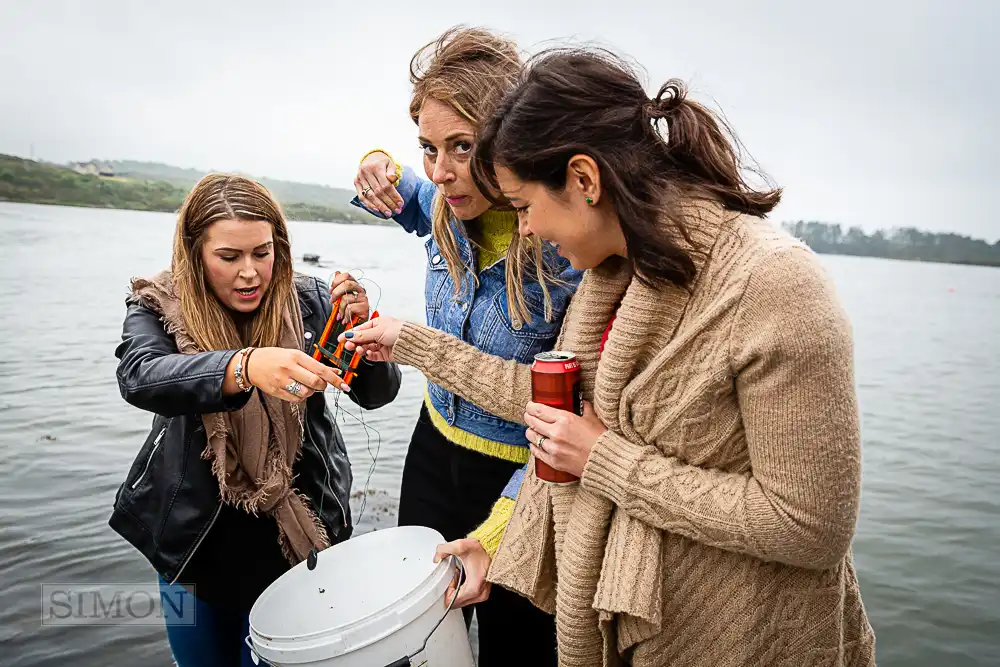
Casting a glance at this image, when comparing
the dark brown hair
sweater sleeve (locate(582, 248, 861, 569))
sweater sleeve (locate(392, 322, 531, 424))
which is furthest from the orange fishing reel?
sweater sleeve (locate(582, 248, 861, 569))

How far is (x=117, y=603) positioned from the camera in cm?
462

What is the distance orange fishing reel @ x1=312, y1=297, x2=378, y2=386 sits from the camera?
233cm

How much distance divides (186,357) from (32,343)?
1045cm

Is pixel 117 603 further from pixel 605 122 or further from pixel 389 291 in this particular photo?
pixel 389 291

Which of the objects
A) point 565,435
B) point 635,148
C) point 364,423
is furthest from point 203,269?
point 635,148

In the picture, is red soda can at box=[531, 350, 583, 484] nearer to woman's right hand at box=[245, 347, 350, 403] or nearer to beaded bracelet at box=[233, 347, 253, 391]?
woman's right hand at box=[245, 347, 350, 403]

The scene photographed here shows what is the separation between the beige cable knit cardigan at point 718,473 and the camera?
1.36 meters

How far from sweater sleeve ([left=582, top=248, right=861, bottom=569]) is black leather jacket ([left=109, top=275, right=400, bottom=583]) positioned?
54.5 inches

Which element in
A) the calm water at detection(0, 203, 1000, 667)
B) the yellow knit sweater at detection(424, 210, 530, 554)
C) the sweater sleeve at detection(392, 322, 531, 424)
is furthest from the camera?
the calm water at detection(0, 203, 1000, 667)

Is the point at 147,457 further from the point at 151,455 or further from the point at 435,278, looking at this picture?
the point at 435,278

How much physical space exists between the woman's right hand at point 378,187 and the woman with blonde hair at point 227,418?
325 mm

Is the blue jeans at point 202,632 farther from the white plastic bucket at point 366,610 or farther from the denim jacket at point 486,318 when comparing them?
the denim jacket at point 486,318

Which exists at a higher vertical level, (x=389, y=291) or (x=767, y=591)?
(x=767, y=591)

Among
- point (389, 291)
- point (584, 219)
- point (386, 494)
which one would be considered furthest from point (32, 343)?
point (584, 219)
